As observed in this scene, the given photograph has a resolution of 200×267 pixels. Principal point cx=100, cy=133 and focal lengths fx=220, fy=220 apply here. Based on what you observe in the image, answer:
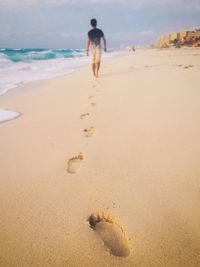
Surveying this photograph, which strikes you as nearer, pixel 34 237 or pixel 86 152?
pixel 34 237

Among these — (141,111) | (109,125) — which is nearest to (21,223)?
(109,125)

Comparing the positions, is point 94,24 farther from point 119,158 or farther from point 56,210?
Result: point 56,210

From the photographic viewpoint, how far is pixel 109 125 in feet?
7.96

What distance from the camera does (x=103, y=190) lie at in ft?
4.49

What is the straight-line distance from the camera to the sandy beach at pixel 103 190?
99cm

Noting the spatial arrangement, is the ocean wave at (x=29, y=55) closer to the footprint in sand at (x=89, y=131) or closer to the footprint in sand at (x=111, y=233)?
the footprint in sand at (x=89, y=131)

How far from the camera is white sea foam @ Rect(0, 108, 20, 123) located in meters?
2.99

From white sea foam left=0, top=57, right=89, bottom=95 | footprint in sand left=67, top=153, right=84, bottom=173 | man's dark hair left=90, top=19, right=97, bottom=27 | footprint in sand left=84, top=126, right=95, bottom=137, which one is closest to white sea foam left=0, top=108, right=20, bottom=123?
footprint in sand left=84, top=126, right=95, bottom=137

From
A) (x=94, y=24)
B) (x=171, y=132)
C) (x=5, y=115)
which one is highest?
(x=94, y=24)

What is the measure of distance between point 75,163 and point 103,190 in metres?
0.44

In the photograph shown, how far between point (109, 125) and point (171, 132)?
671mm

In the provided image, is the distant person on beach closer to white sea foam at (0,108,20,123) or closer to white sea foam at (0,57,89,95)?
white sea foam at (0,57,89,95)

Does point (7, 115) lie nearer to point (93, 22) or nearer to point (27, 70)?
point (93, 22)

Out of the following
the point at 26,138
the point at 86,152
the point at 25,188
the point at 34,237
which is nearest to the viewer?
the point at 34,237
